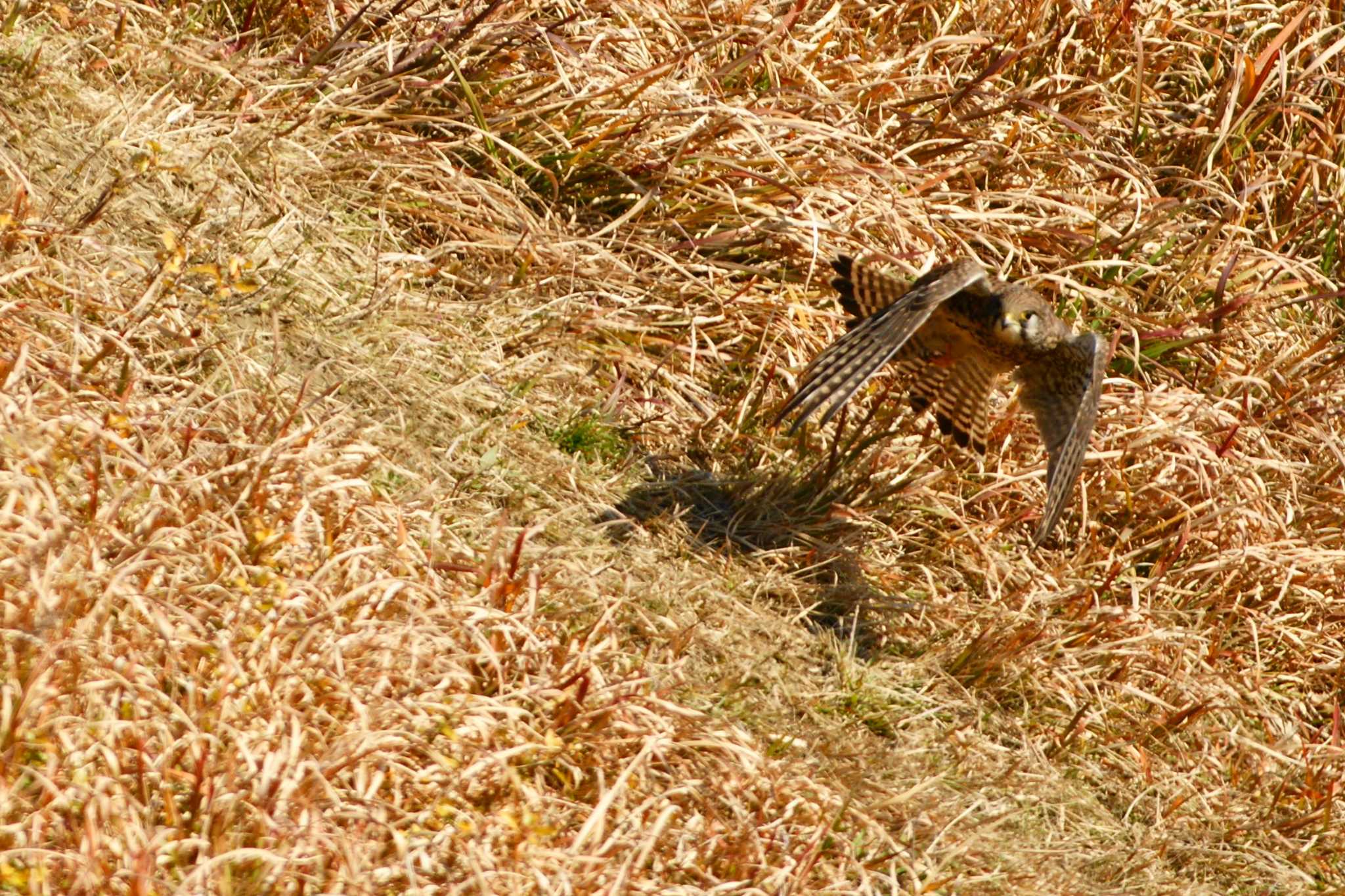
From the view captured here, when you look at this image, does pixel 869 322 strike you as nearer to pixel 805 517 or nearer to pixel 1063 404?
pixel 805 517

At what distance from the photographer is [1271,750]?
5.12m

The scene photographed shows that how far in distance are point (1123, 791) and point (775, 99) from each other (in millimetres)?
2916

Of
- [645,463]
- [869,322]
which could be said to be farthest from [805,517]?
[869,322]

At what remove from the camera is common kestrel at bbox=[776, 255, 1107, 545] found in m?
4.90

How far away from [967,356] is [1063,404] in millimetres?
395

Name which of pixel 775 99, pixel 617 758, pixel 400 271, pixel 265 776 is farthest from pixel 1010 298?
pixel 265 776

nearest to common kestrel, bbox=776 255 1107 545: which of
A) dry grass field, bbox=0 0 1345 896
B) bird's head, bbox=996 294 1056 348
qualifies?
bird's head, bbox=996 294 1056 348

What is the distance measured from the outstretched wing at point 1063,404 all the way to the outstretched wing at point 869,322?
35 cm

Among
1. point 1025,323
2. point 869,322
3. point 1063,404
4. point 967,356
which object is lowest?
point 1063,404

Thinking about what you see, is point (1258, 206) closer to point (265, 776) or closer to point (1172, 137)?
point (1172, 137)

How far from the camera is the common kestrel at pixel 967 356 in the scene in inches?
193

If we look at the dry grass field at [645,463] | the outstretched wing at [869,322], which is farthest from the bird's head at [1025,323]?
the dry grass field at [645,463]

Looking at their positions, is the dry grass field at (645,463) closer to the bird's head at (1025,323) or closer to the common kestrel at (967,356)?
the common kestrel at (967,356)

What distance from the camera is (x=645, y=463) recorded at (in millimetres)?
5199
